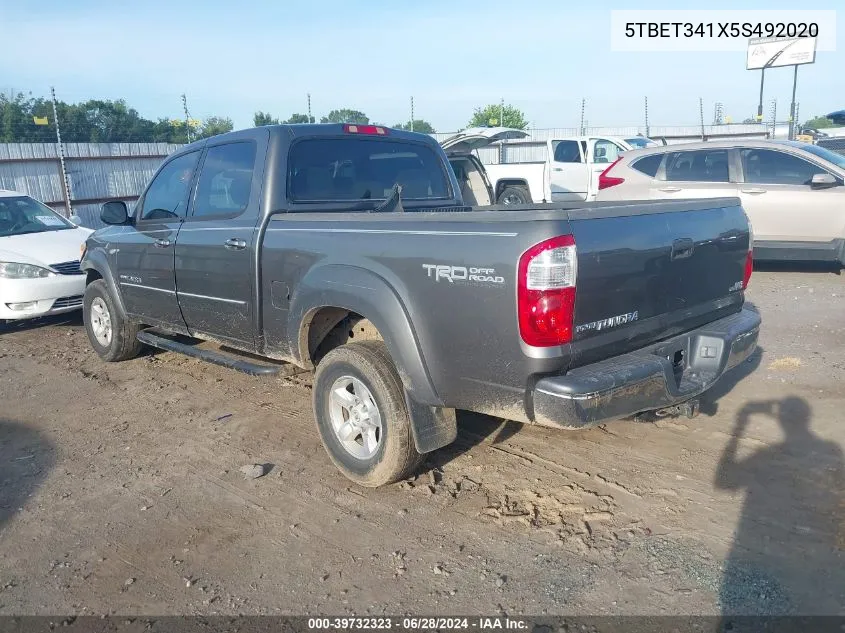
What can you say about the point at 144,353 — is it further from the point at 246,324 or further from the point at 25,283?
the point at 246,324

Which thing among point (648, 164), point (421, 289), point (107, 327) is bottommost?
point (107, 327)

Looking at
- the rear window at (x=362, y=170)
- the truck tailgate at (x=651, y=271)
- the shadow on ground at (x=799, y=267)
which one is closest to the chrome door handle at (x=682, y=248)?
the truck tailgate at (x=651, y=271)

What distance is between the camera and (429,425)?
135 inches

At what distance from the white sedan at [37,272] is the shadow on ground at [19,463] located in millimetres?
2605

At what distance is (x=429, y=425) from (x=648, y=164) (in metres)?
7.52

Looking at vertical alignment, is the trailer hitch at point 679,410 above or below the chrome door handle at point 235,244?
below

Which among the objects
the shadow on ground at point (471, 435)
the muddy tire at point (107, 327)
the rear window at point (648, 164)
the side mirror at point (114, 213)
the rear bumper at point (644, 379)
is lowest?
the shadow on ground at point (471, 435)

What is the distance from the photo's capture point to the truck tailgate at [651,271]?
9.68 ft

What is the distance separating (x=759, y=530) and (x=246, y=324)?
3.11 meters

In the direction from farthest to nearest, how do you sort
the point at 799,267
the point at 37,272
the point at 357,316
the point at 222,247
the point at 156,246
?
the point at 799,267 < the point at 37,272 < the point at 156,246 < the point at 222,247 < the point at 357,316

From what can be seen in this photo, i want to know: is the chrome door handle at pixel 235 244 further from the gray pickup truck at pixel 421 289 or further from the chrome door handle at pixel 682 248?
the chrome door handle at pixel 682 248

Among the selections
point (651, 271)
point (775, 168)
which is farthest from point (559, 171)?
point (651, 271)

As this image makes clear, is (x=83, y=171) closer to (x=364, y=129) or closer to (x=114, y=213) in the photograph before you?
(x=114, y=213)

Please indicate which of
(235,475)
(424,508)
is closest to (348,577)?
(424,508)
